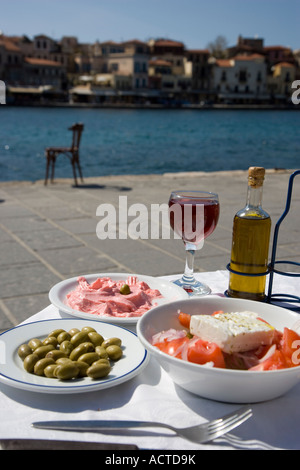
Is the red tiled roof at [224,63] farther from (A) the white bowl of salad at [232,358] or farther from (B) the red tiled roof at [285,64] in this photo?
(A) the white bowl of salad at [232,358]

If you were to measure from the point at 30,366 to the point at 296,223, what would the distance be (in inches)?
182

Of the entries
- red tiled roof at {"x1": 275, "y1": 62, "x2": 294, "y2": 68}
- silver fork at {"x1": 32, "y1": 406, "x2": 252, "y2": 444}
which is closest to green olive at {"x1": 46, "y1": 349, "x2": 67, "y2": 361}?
silver fork at {"x1": 32, "y1": 406, "x2": 252, "y2": 444}

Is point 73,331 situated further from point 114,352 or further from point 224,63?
point 224,63

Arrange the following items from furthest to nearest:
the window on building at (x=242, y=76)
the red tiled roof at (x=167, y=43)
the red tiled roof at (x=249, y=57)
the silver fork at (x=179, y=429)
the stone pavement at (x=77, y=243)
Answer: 1. the red tiled roof at (x=167, y=43)
2. the red tiled roof at (x=249, y=57)
3. the window on building at (x=242, y=76)
4. the stone pavement at (x=77, y=243)
5. the silver fork at (x=179, y=429)

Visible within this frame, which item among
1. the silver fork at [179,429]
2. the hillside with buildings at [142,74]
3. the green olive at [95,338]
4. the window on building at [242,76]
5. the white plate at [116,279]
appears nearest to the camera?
Answer: the silver fork at [179,429]

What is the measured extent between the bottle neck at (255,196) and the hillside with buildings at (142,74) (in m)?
78.5

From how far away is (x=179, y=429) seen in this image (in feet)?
2.39

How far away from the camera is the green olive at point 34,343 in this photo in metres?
0.91

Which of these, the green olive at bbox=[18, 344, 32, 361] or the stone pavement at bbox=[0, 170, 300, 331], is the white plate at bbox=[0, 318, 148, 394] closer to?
the green olive at bbox=[18, 344, 32, 361]

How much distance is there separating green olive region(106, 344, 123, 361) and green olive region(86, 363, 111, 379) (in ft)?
0.18

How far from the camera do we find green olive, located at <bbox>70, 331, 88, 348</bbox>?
3.01 feet

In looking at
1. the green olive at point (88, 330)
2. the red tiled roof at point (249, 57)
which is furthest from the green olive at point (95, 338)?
the red tiled roof at point (249, 57)
